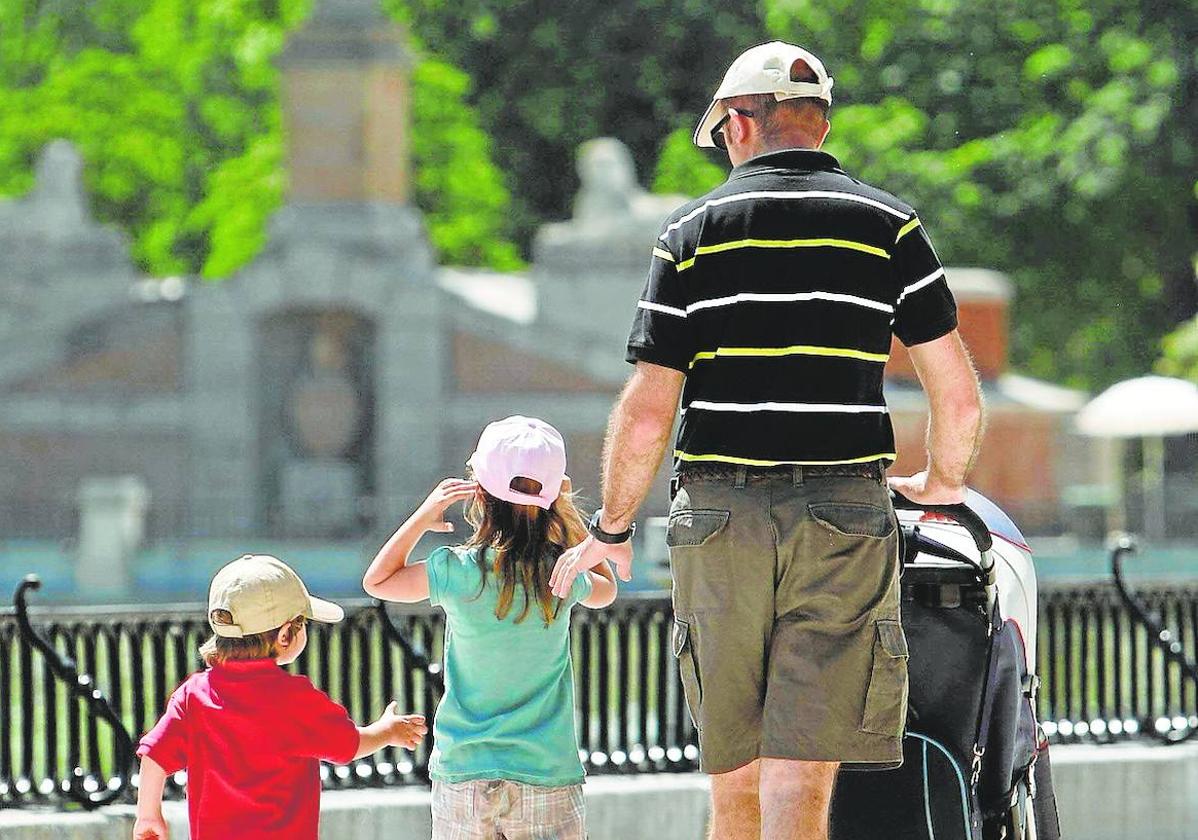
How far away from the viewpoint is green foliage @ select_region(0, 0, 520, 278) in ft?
144

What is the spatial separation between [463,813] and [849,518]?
1140mm

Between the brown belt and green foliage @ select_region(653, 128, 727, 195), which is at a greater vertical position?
green foliage @ select_region(653, 128, 727, 195)

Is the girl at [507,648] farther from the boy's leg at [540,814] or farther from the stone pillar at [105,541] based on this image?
the stone pillar at [105,541]

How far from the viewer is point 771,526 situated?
16.3 ft

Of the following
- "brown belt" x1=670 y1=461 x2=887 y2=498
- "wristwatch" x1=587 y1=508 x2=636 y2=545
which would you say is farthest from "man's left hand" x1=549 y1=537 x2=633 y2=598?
"brown belt" x1=670 y1=461 x2=887 y2=498

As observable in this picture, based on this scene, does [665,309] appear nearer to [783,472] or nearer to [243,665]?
[783,472]

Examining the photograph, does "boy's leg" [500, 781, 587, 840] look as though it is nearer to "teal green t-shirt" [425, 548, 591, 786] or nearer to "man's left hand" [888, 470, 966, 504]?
"teal green t-shirt" [425, 548, 591, 786]

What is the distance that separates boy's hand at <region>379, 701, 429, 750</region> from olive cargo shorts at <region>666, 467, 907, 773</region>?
70 cm

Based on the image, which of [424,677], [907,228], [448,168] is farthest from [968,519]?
[448,168]

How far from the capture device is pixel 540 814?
17.1 ft

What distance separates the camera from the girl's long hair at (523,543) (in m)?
5.24

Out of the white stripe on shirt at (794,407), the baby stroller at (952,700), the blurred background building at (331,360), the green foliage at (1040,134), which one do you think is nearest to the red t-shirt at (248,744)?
the white stripe on shirt at (794,407)

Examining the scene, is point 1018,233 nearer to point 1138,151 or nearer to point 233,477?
point 1138,151

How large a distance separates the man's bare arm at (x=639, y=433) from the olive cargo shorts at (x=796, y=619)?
133mm
